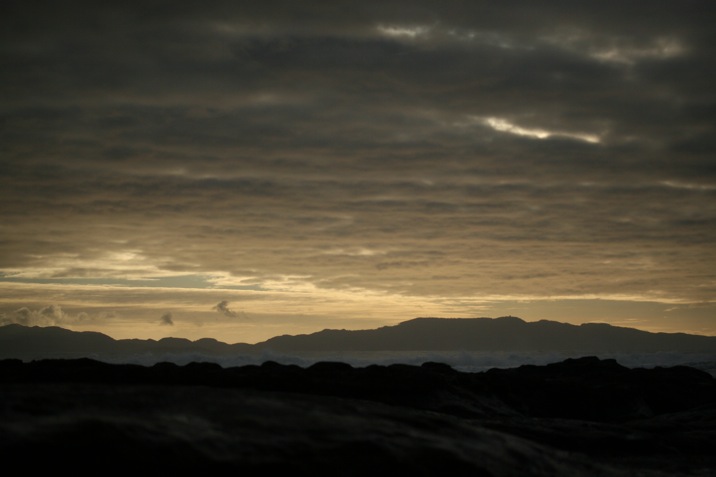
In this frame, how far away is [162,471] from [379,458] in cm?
169

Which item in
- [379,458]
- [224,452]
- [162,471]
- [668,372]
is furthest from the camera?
[668,372]

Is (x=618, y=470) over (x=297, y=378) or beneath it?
beneath

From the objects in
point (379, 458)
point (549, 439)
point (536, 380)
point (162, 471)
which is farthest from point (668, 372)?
point (162, 471)

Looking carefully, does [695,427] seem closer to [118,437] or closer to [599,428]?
[599,428]

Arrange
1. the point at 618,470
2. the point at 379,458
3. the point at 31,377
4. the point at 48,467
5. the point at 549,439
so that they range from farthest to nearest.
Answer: the point at 31,377
the point at 549,439
the point at 618,470
the point at 379,458
the point at 48,467

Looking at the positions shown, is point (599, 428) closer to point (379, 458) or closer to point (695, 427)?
point (695, 427)

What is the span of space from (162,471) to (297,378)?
5.32 m

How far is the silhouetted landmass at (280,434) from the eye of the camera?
172 inches

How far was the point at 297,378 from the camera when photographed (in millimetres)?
9555

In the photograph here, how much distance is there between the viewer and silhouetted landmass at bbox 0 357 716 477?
14.3 feet

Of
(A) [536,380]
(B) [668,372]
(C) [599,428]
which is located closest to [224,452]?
(C) [599,428]

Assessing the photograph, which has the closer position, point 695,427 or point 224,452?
point 224,452

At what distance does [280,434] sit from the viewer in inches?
201

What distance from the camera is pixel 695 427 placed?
9.76 meters
